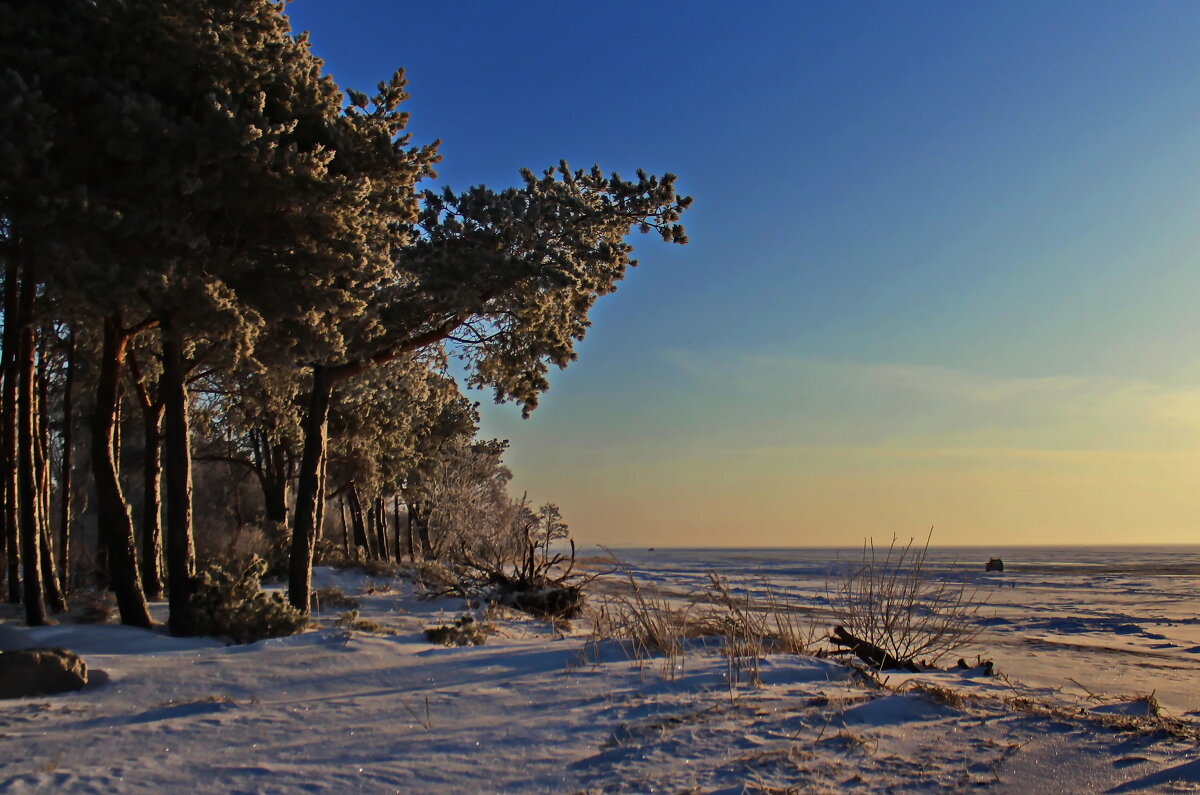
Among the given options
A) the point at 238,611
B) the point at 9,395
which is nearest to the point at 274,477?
the point at 9,395

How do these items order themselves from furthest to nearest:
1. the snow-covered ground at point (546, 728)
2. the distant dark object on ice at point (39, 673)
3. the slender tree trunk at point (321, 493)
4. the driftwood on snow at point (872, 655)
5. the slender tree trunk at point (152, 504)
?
the slender tree trunk at point (321, 493) < the slender tree trunk at point (152, 504) < the driftwood on snow at point (872, 655) < the distant dark object on ice at point (39, 673) < the snow-covered ground at point (546, 728)

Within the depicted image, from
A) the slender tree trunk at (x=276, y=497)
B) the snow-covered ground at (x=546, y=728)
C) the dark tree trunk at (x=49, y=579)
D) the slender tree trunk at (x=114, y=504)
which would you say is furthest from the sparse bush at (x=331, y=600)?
the slender tree trunk at (x=276, y=497)

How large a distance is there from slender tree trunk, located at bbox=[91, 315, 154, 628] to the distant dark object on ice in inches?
205

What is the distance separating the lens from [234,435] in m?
28.4

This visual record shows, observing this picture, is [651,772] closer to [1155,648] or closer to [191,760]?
[191,760]

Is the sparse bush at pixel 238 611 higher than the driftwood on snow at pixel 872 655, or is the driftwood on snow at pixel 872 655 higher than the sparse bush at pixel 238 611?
the sparse bush at pixel 238 611

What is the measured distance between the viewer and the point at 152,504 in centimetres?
1422

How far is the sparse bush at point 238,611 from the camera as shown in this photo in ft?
34.8

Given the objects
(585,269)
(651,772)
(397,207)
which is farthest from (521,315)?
(651,772)

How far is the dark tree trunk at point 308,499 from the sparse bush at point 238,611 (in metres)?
3.17

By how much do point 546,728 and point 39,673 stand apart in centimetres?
421

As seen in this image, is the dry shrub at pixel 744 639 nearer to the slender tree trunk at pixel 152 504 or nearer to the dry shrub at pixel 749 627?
the dry shrub at pixel 749 627

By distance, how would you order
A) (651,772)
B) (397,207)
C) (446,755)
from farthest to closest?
(397,207)
(446,755)
(651,772)

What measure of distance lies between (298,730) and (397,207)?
8.07 m
